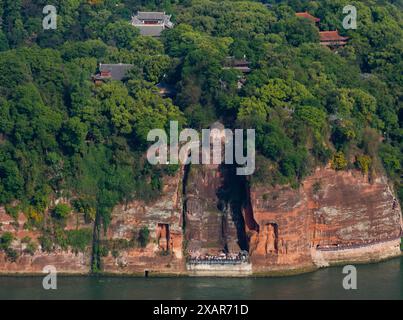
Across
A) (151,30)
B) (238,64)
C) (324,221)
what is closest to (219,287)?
(324,221)

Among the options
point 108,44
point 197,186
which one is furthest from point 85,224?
point 108,44

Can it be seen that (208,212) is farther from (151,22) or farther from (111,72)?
(151,22)

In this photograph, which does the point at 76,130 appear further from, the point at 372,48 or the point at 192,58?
the point at 372,48

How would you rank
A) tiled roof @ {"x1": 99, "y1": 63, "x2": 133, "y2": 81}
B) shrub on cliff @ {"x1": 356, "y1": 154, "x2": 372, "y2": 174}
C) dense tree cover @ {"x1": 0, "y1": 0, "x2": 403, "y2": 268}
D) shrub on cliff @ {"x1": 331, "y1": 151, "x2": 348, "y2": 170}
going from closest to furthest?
dense tree cover @ {"x1": 0, "y1": 0, "x2": 403, "y2": 268}, shrub on cliff @ {"x1": 331, "y1": 151, "x2": 348, "y2": 170}, shrub on cliff @ {"x1": 356, "y1": 154, "x2": 372, "y2": 174}, tiled roof @ {"x1": 99, "y1": 63, "x2": 133, "y2": 81}

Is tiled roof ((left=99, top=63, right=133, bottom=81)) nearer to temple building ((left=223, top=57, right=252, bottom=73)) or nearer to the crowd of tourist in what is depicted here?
temple building ((left=223, top=57, right=252, bottom=73))

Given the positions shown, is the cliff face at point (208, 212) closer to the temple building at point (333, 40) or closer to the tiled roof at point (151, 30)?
the temple building at point (333, 40)

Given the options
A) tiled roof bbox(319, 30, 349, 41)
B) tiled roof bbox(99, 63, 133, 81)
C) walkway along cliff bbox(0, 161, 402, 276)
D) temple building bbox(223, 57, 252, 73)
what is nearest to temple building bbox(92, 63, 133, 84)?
tiled roof bbox(99, 63, 133, 81)
